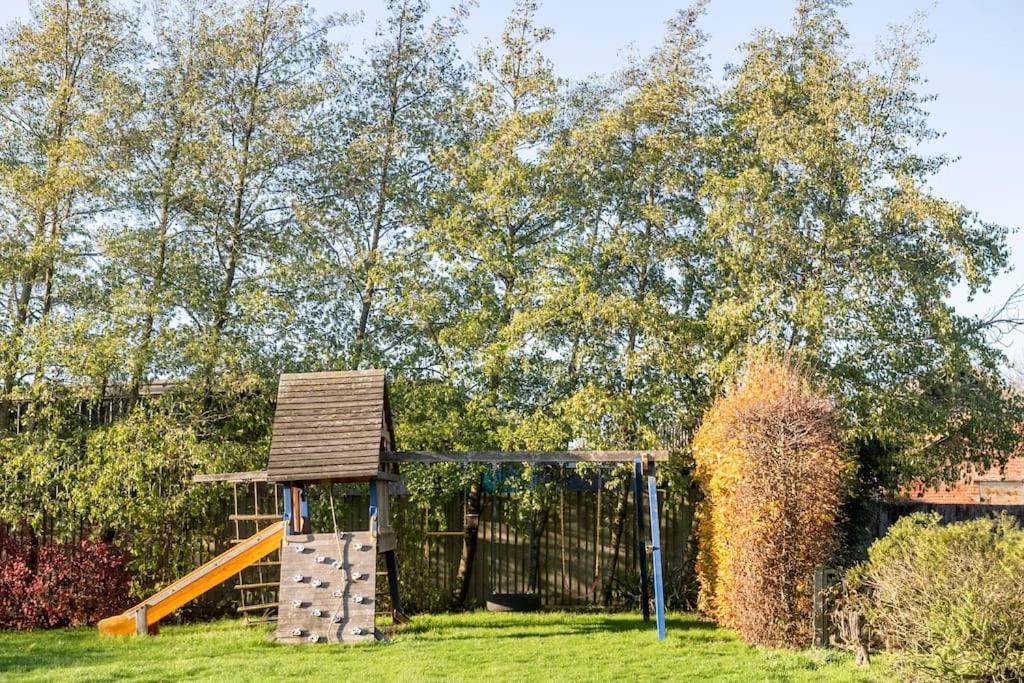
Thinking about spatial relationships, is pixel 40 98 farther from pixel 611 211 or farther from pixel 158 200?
pixel 611 211

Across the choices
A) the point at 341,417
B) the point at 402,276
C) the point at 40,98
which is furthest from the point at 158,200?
the point at 341,417

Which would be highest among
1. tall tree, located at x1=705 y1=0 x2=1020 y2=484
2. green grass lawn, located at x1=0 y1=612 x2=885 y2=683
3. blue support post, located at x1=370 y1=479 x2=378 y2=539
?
tall tree, located at x1=705 y1=0 x2=1020 y2=484

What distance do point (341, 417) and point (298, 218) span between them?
15.9 feet

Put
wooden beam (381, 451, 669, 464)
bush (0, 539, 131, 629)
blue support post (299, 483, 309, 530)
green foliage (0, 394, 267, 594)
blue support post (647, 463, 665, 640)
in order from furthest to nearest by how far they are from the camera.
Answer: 1. green foliage (0, 394, 267, 594)
2. bush (0, 539, 131, 629)
3. wooden beam (381, 451, 669, 464)
4. blue support post (299, 483, 309, 530)
5. blue support post (647, 463, 665, 640)

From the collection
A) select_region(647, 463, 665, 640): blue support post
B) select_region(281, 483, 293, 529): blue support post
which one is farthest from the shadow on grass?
select_region(281, 483, 293, 529): blue support post

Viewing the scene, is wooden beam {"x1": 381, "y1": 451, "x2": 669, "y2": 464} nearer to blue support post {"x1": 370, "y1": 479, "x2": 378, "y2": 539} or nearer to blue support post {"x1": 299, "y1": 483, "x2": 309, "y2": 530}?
blue support post {"x1": 370, "y1": 479, "x2": 378, "y2": 539}

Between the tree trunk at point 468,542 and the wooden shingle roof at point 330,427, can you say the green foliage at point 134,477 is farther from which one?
the tree trunk at point 468,542

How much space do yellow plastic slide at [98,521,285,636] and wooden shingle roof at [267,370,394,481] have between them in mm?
935

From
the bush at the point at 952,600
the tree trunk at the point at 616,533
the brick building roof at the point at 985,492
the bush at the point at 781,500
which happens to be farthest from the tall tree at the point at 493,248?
the brick building roof at the point at 985,492

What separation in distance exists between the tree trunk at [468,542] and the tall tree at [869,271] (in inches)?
180

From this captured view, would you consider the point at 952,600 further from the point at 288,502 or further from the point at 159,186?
the point at 159,186

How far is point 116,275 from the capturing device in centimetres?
1752

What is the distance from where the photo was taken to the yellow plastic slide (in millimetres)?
14453

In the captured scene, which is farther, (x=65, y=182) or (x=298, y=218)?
(x=298, y=218)
